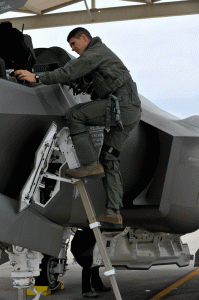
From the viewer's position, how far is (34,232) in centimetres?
345

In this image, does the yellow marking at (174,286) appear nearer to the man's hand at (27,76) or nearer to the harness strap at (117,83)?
the harness strap at (117,83)

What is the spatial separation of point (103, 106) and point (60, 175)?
2.40 feet

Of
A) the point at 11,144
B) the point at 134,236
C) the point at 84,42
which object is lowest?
the point at 134,236

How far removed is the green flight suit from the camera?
3.44 metres

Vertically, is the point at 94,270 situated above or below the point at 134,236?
below


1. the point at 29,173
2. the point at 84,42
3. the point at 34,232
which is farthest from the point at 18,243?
the point at 84,42

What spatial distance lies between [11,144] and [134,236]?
9.53ft

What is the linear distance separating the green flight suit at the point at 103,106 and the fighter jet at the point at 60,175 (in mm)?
167

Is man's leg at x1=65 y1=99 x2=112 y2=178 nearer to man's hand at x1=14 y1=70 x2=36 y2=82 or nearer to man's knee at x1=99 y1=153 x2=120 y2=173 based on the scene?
man's knee at x1=99 y1=153 x2=120 y2=173

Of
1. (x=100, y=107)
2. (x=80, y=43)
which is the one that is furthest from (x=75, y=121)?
(x=80, y=43)

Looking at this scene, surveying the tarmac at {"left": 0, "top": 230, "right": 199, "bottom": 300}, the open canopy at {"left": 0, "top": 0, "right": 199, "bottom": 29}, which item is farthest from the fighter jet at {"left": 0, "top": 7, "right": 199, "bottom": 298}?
the open canopy at {"left": 0, "top": 0, "right": 199, "bottom": 29}

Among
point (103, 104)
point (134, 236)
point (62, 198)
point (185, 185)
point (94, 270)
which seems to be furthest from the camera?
point (94, 270)

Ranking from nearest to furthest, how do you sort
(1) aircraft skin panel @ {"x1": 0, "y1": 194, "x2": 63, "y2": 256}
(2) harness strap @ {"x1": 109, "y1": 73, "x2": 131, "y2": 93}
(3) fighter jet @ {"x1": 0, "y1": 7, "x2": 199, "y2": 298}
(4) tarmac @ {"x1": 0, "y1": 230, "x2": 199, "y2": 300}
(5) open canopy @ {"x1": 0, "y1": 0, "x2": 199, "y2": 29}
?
(1) aircraft skin panel @ {"x1": 0, "y1": 194, "x2": 63, "y2": 256} < (3) fighter jet @ {"x1": 0, "y1": 7, "x2": 199, "y2": 298} < (2) harness strap @ {"x1": 109, "y1": 73, "x2": 131, "y2": 93} < (4) tarmac @ {"x1": 0, "y1": 230, "x2": 199, "y2": 300} < (5) open canopy @ {"x1": 0, "y1": 0, "x2": 199, "y2": 29}

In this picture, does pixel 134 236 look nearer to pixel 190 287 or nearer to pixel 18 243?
pixel 190 287
